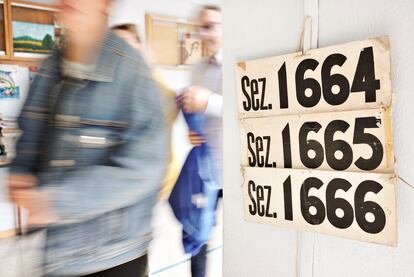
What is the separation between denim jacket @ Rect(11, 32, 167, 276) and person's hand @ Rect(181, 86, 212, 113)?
94cm

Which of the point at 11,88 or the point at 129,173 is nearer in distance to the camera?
the point at 129,173

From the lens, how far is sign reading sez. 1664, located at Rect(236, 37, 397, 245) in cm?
63

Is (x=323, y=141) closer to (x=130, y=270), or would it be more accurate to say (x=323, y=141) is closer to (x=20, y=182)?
(x=130, y=270)

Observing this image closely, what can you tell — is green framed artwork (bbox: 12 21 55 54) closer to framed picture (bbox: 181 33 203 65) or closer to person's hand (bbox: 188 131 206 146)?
framed picture (bbox: 181 33 203 65)

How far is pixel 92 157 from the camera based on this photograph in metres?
0.91

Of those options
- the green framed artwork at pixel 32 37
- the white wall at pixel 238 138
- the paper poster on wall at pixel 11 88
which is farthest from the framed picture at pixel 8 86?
Answer: the white wall at pixel 238 138

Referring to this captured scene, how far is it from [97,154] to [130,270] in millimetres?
336

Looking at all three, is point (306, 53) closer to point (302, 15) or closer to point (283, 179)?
point (302, 15)

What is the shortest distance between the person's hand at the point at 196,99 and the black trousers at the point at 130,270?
1.05m

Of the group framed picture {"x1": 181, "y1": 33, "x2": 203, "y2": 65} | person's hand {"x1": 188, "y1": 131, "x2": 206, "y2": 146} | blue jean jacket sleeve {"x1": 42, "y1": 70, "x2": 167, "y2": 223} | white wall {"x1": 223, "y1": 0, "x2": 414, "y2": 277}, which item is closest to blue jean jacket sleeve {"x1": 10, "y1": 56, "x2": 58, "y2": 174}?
blue jean jacket sleeve {"x1": 42, "y1": 70, "x2": 167, "y2": 223}

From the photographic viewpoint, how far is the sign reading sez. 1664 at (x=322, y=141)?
63cm

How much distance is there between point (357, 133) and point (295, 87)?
154mm

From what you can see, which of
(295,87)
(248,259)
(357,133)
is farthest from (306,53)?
(248,259)

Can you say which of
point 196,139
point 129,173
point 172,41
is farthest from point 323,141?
point 172,41
